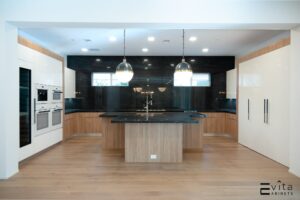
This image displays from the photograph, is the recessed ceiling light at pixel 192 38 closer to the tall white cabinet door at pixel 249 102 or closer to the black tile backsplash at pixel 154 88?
the tall white cabinet door at pixel 249 102

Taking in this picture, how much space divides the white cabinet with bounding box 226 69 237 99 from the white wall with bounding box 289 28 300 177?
3597 mm

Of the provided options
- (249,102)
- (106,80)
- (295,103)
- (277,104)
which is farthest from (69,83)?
(295,103)

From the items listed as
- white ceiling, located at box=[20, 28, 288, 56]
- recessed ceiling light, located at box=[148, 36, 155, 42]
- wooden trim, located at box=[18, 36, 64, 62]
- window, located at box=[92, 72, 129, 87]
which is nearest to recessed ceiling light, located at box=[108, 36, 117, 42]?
white ceiling, located at box=[20, 28, 288, 56]

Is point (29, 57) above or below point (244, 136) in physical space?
above

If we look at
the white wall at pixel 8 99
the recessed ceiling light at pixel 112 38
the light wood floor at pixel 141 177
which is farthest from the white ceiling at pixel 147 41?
the light wood floor at pixel 141 177

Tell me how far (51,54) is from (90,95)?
3006mm

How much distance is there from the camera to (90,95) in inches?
356

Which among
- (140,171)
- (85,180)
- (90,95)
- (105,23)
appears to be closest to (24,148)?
(85,180)

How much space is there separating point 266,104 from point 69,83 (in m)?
5.87

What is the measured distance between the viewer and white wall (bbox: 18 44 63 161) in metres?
4.85

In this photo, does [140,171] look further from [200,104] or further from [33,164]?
[200,104]

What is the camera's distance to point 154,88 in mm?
9023

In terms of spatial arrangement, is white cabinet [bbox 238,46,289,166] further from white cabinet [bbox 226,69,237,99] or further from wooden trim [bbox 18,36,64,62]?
wooden trim [bbox 18,36,64,62]

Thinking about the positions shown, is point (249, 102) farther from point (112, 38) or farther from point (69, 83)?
point (69, 83)
